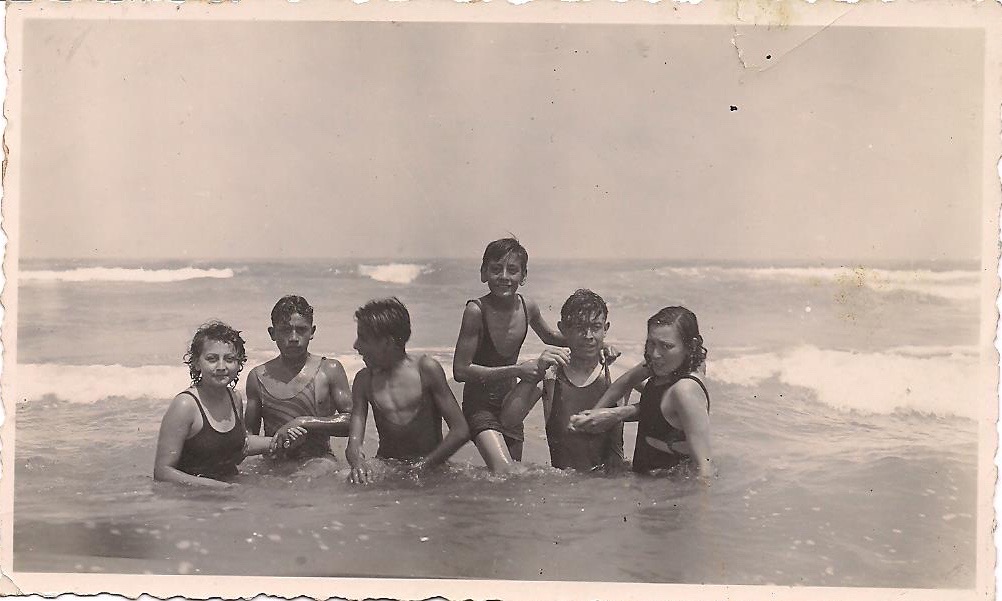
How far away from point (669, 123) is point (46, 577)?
9.06 ft

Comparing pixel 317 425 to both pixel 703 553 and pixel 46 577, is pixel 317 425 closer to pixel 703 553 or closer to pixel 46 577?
pixel 46 577

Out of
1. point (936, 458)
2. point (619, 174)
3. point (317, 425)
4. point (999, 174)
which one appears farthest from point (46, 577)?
point (999, 174)

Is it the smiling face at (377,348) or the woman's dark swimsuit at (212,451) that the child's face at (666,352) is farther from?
the woman's dark swimsuit at (212,451)

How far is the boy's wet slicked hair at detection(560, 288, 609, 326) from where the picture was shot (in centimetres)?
386

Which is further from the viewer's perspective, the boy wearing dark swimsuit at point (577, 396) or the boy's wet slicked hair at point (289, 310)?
the boy's wet slicked hair at point (289, 310)

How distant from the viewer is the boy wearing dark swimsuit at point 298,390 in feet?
12.9

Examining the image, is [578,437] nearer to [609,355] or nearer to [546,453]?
[546,453]

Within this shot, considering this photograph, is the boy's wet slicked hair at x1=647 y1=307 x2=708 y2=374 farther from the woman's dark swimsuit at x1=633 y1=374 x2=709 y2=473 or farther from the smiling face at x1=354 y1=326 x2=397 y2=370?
the smiling face at x1=354 y1=326 x2=397 y2=370

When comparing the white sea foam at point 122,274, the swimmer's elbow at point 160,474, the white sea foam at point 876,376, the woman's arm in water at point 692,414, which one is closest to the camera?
the woman's arm in water at point 692,414

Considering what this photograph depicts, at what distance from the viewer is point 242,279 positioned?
4133 mm

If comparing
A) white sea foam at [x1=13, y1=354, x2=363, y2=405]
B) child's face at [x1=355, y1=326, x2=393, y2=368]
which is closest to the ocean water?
white sea foam at [x1=13, y1=354, x2=363, y2=405]

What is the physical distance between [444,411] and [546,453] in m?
0.38

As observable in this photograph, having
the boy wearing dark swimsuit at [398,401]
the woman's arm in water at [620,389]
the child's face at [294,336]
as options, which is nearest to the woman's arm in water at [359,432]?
the boy wearing dark swimsuit at [398,401]

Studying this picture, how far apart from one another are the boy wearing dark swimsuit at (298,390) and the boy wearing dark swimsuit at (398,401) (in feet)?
0.36
